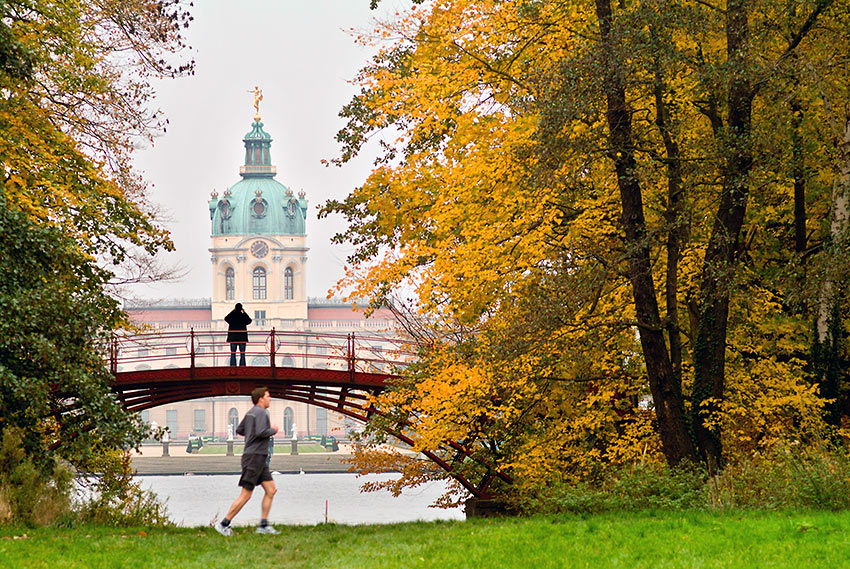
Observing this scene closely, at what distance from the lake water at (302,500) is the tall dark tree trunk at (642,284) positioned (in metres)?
25.8

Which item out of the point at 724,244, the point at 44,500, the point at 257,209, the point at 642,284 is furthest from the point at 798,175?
the point at 257,209

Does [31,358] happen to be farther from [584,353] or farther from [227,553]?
[584,353]

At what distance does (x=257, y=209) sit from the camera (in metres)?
150

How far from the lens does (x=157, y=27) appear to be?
1584cm

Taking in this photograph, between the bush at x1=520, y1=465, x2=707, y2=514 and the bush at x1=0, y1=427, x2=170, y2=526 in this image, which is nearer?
the bush at x1=520, y1=465, x2=707, y2=514

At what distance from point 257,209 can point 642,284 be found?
137438 millimetres

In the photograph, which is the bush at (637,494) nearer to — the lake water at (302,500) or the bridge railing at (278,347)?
the bridge railing at (278,347)

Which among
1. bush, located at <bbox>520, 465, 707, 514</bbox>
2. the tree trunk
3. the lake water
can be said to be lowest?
the lake water

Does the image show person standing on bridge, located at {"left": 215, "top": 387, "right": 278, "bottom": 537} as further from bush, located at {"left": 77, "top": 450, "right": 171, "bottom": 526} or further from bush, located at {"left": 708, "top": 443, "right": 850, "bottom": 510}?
bush, located at {"left": 708, "top": 443, "right": 850, "bottom": 510}

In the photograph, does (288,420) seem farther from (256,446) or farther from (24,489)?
(256,446)

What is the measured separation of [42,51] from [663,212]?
8447mm

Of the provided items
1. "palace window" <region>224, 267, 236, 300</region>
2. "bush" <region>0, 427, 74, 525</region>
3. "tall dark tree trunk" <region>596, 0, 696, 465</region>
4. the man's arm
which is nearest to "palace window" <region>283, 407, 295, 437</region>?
"palace window" <region>224, 267, 236, 300</region>

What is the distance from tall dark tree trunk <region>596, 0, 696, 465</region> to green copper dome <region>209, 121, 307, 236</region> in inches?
5350

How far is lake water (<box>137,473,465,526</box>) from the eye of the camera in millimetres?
47812
